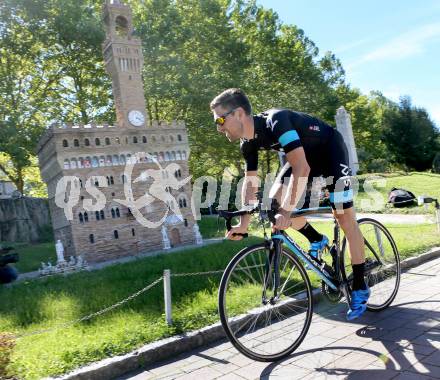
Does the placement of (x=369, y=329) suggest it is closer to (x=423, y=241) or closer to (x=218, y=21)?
(x=423, y=241)

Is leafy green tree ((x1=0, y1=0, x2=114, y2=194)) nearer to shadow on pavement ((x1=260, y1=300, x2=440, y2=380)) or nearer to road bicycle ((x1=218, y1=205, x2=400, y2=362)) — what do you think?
road bicycle ((x1=218, y1=205, x2=400, y2=362))

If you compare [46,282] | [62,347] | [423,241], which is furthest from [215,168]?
[62,347]

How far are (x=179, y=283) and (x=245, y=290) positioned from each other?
3.88 meters

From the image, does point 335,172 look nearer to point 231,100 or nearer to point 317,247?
point 317,247

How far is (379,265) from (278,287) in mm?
1834

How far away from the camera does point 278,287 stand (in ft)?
13.0

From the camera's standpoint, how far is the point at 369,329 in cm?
449

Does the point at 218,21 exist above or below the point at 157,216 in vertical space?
above

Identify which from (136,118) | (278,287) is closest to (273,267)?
(278,287)

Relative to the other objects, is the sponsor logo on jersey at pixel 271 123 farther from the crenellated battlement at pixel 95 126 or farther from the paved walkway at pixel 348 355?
the crenellated battlement at pixel 95 126

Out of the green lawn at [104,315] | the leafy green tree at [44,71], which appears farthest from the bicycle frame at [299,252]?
the leafy green tree at [44,71]

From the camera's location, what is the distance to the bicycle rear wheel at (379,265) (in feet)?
16.6

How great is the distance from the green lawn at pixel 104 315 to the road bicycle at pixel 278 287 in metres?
1.07

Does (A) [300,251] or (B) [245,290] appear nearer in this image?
(A) [300,251]
